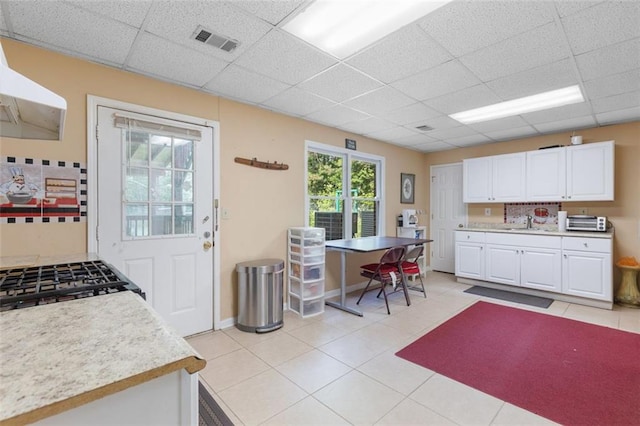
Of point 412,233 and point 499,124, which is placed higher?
point 499,124

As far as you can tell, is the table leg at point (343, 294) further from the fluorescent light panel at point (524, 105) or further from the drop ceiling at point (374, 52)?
the fluorescent light panel at point (524, 105)

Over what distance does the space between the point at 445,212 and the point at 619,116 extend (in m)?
2.82

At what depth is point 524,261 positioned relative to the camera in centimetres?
441

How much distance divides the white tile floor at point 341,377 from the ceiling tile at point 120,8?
2557mm

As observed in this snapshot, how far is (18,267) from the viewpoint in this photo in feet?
5.71

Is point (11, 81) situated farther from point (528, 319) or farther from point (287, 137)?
point (528, 319)

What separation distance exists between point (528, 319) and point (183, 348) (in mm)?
3948

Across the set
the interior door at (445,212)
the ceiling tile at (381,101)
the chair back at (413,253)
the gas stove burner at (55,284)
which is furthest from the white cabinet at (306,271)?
the interior door at (445,212)

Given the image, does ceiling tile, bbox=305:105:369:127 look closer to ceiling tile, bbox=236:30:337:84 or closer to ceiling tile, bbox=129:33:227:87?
ceiling tile, bbox=236:30:337:84

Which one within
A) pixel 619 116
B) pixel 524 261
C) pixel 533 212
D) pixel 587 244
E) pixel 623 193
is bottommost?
pixel 524 261

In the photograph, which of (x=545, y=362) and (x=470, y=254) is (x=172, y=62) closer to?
(x=545, y=362)

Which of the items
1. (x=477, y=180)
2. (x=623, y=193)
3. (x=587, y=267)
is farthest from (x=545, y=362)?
(x=477, y=180)

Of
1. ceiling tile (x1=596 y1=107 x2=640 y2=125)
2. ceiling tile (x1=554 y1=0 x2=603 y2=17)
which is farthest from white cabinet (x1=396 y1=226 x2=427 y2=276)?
ceiling tile (x1=554 y1=0 x2=603 y2=17)

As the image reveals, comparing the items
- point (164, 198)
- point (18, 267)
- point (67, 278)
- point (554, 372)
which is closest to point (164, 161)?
point (164, 198)
